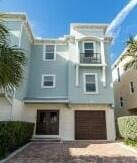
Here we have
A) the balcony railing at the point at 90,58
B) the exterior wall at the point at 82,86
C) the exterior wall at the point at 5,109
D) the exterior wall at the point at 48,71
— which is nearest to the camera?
the exterior wall at the point at 5,109

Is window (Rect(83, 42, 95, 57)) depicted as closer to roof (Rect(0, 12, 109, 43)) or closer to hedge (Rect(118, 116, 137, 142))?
roof (Rect(0, 12, 109, 43))

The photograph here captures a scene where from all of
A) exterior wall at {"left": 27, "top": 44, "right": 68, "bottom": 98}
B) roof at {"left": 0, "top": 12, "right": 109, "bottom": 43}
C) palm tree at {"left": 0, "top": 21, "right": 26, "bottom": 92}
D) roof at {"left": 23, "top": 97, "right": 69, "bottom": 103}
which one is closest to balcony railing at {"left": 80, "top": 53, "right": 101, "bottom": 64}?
exterior wall at {"left": 27, "top": 44, "right": 68, "bottom": 98}

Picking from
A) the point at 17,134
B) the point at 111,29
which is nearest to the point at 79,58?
the point at 111,29

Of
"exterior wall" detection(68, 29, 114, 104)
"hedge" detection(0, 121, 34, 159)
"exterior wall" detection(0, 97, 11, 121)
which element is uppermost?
"exterior wall" detection(68, 29, 114, 104)

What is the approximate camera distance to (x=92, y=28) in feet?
66.8

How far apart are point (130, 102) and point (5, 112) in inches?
551

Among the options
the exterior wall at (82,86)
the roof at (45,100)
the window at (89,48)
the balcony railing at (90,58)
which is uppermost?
the window at (89,48)

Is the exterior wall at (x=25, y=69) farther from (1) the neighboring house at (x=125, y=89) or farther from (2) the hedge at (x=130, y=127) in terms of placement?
(1) the neighboring house at (x=125, y=89)

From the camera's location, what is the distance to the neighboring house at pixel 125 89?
21908 mm

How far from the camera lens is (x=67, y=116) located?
60.3 feet

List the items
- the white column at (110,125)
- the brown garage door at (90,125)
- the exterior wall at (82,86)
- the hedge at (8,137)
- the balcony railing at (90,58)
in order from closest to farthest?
the hedge at (8,137) → the white column at (110,125) → the brown garage door at (90,125) → the exterior wall at (82,86) → the balcony railing at (90,58)

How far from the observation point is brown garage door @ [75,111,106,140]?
18016mm

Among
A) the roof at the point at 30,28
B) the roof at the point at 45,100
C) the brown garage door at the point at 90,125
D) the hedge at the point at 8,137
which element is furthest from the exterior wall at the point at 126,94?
the hedge at the point at 8,137

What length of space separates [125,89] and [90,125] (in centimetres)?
813
